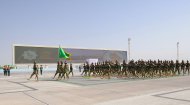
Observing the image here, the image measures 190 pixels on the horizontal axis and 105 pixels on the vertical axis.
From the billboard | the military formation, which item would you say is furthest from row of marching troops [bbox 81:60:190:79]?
the billboard

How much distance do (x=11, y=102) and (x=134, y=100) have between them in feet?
15.4

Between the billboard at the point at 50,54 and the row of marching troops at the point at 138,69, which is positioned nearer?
the row of marching troops at the point at 138,69

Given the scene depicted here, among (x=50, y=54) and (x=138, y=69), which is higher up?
(x=50, y=54)

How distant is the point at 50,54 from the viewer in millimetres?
66938

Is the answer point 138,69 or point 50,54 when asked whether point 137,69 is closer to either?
point 138,69

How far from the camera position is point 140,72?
79.1 feet

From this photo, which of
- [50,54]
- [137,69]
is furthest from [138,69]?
[50,54]

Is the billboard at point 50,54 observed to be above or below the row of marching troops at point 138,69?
above

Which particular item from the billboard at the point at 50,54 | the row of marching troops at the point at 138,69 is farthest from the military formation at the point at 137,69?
the billboard at the point at 50,54

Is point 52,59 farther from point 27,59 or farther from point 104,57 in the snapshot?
point 104,57

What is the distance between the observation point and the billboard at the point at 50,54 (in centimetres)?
6122

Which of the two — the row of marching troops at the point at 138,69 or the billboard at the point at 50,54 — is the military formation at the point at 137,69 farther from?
the billboard at the point at 50,54

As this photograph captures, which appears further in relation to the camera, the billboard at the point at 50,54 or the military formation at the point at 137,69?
the billboard at the point at 50,54

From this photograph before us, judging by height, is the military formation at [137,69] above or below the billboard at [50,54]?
below
